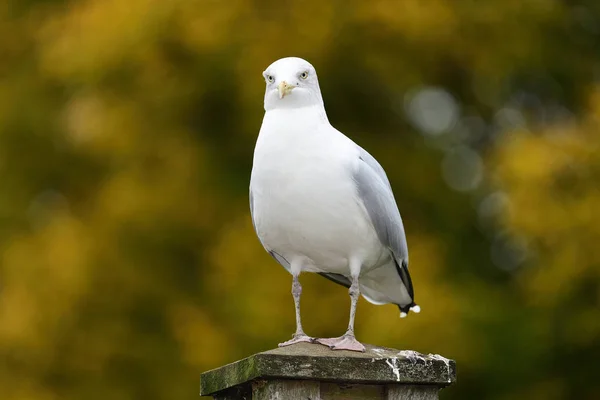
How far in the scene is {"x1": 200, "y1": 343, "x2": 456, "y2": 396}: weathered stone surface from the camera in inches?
147

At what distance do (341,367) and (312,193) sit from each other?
0.68 metres

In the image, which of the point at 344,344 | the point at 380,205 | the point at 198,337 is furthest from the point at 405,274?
the point at 198,337

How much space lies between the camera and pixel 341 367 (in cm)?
379

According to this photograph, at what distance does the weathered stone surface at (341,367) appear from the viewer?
3.73 m

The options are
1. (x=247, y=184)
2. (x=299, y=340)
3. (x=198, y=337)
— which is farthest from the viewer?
(x=247, y=184)

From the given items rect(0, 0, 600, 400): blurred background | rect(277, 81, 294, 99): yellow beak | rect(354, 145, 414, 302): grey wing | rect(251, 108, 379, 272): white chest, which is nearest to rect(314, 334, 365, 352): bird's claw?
rect(251, 108, 379, 272): white chest

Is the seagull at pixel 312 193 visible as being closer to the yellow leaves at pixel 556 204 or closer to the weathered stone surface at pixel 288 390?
the weathered stone surface at pixel 288 390

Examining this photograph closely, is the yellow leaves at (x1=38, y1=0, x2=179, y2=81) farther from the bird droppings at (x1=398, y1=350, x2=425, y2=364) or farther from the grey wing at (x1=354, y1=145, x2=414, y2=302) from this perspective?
the bird droppings at (x1=398, y1=350, x2=425, y2=364)

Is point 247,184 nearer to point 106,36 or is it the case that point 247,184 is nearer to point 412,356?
point 106,36

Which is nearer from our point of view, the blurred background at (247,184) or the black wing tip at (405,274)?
the black wing tip at (405,274)

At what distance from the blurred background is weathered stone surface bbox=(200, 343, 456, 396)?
370 centimetres

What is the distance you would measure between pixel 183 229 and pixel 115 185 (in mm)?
544

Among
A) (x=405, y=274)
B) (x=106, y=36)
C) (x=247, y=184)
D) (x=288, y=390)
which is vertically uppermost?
(x=106, y=36)

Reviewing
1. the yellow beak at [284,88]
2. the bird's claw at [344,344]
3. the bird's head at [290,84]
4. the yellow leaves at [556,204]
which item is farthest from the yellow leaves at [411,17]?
the bird's claw at [344,344]
